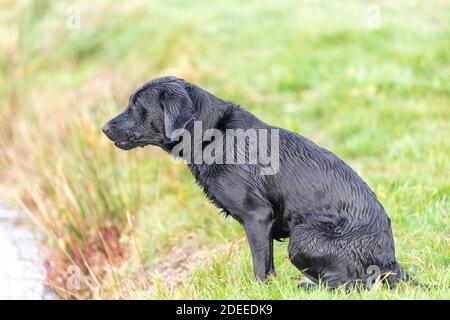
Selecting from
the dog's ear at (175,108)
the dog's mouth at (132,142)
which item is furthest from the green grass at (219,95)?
the dog's ear at (175,108)

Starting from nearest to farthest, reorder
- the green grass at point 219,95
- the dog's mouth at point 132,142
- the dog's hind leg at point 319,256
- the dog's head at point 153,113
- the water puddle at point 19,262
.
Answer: the dog's hind leg at point 319,256
the dog's head at point 153,113
the dog's mouth at point 132,142
the green grass at point 219,95
the water puddle at point 19,262

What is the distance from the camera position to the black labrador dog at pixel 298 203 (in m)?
3.96

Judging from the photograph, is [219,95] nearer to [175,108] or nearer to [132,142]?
[132,142]

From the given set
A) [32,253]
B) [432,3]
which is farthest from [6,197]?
[432,3]

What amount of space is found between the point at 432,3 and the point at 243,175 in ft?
28.5

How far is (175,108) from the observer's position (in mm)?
4039

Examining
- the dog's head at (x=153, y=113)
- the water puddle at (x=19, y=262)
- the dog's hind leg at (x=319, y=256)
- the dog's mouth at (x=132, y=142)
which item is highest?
the dog's head at (x=153, y=113)

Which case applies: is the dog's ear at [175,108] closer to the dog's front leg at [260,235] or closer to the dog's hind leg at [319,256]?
the dog's front leg at [260,235]

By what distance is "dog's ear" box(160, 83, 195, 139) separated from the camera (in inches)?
157

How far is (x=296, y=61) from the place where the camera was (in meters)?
9.41

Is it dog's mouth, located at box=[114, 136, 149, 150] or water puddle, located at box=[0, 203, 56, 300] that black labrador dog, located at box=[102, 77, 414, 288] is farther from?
water puddle, located at box=[0, 203, 56, 300]

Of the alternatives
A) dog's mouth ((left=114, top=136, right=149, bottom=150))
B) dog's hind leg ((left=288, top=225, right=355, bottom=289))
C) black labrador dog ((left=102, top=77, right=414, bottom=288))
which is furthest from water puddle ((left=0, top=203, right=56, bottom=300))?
dog's hind leg ((left=288, top=225, right=355, bottom=289))
